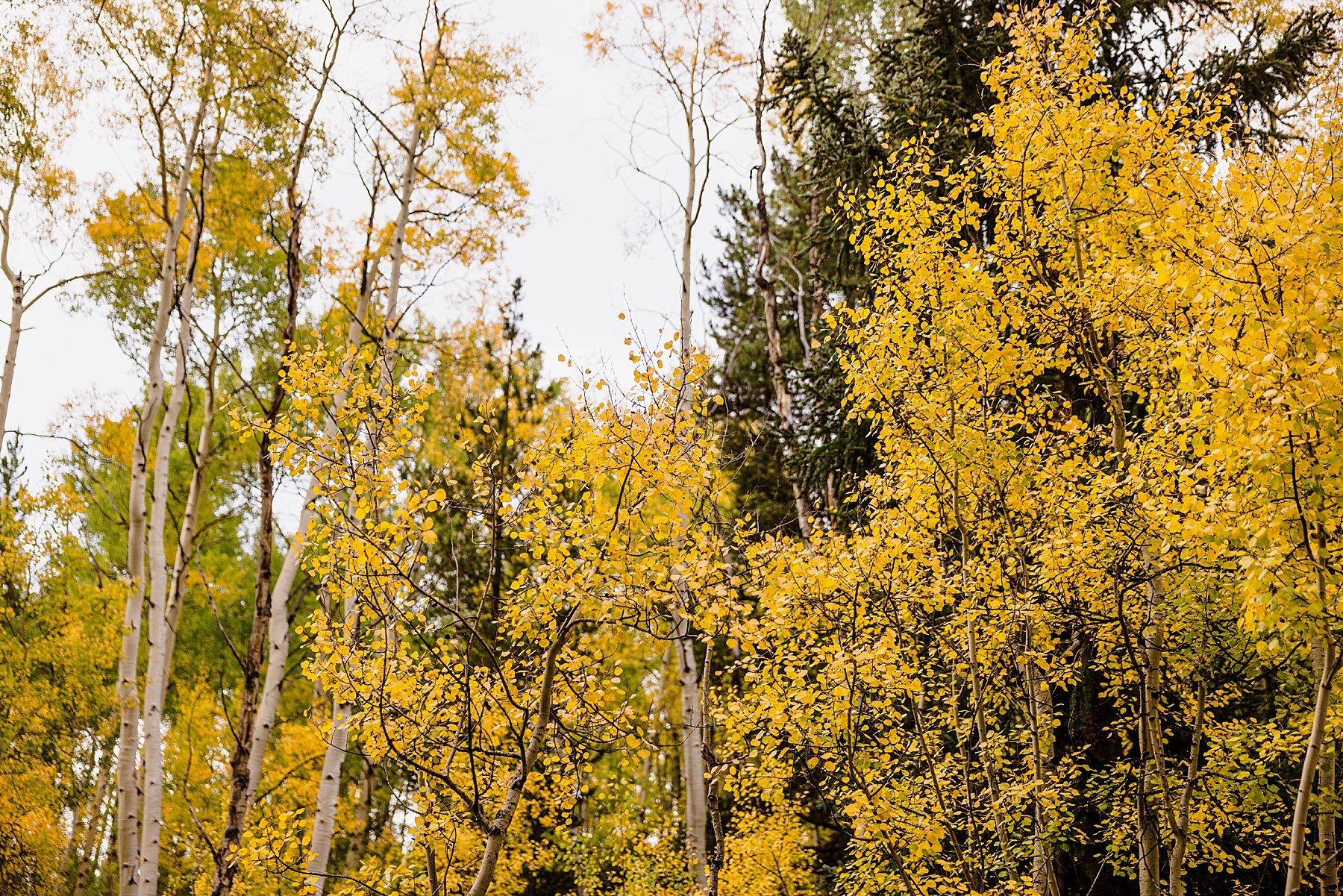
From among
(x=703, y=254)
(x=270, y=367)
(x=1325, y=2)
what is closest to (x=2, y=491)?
(x=270, y=367)

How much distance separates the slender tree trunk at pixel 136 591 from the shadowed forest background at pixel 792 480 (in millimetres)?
41

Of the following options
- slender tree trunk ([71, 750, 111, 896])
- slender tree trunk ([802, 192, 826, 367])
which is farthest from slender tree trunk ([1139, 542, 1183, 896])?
slender tree trunk ([71, 750, 111, 896])

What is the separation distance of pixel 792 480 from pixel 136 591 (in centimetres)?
591

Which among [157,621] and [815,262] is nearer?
[157,621]

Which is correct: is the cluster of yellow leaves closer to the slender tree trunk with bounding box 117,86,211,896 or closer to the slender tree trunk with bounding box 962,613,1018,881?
the slender tree trunk with bounding box 962,613,1018,881

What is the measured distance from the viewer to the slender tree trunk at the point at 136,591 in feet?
18.6

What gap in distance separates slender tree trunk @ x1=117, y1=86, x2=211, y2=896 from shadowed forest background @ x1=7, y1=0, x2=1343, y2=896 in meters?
0.04

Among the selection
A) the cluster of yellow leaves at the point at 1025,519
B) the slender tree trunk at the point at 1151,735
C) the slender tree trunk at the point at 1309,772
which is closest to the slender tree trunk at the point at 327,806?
the cluster of yellow leaves at the point at 1025,519

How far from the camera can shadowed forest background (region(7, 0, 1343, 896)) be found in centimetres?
318

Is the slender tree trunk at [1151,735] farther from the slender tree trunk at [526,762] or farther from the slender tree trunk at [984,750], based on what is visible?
the slender tree trunk at [526,762]

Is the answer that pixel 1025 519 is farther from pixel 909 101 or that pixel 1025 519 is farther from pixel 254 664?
pixel 909 101

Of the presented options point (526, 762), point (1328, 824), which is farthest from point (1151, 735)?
point (526, 762)

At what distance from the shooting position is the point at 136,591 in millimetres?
6434

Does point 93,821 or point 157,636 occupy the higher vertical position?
point 157,636
